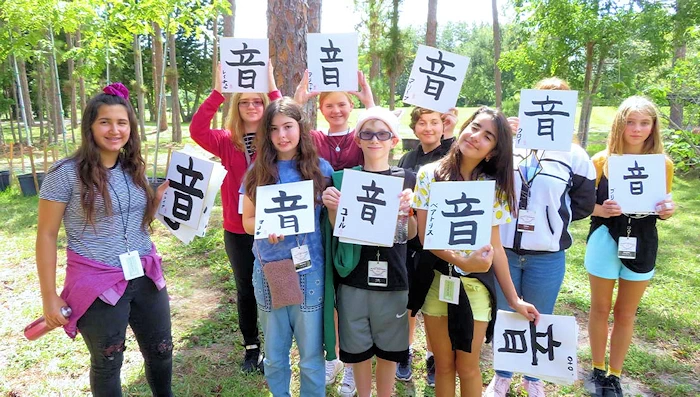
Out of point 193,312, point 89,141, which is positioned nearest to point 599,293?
point 89,141

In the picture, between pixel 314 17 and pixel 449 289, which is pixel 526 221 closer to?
pixel 449 289

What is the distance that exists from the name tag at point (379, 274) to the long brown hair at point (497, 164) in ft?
1.69

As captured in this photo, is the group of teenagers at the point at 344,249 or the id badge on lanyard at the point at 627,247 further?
the id badge on lanyard at the point at 627,247

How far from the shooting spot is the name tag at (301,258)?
2.19 m

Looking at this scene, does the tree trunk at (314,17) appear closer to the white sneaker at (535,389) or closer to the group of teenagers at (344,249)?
the group of teenagers at (344,249)

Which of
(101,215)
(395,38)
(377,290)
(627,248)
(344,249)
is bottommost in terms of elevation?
(377,290)

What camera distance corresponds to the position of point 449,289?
2123 mm

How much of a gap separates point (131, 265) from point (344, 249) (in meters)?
1.02

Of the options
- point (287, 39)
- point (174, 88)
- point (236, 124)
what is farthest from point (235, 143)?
point (174, 88)

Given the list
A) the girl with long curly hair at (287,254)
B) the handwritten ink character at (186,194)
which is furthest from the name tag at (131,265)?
the girl with long curly hair at (287,254)

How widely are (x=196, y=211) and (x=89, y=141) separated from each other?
60cm

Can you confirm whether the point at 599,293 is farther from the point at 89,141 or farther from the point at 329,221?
the point at 89,141

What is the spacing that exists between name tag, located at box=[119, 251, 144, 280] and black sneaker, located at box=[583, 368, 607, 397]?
2847mm

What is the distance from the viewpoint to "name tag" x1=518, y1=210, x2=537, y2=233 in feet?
7.88
